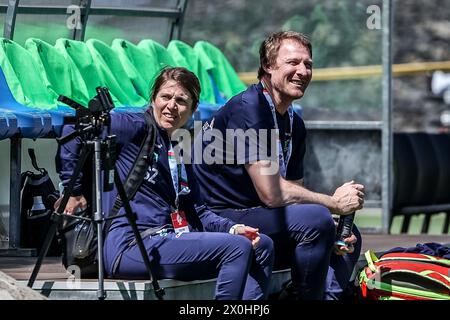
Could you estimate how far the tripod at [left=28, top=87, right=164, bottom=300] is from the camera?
6.32 metres

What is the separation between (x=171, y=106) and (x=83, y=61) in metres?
3.17

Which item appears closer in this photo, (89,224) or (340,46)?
(89,224)

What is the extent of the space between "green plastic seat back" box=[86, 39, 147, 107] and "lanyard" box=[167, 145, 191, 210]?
328 cm

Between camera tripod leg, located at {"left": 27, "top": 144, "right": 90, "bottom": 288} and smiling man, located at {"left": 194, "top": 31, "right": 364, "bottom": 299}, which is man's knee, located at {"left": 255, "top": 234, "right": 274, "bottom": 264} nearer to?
smiling man, located at {"left": 194, "top": 31, "right": 364, "bottom": 299}

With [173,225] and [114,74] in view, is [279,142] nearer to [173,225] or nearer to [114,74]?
[173,225]

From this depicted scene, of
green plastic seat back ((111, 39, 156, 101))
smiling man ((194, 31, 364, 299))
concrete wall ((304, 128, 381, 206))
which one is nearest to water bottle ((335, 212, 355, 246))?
smiling man ((194, 31, 364, 299))

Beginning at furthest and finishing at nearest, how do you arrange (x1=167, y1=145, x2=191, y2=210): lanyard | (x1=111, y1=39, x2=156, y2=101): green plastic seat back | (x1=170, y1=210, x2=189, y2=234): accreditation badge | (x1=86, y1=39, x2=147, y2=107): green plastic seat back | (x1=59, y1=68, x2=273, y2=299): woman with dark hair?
(x1=111, y1=39, x2=156, y2=101): green plastic seat back, (x1=86, y1=39, x2=147, y2=107): green plastic seat back, (x1=167, y1=145, x2=191, y2=210): lanyard, (x1=170, y1=210, x2=189, y2=234): accreditation badge, (x1=59, y1=68, x2=273, y2=299): woman with dark hair

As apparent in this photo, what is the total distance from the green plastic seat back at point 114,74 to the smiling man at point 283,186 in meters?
2.97

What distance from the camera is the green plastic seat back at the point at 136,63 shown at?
10.6m

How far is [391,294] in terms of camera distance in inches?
293

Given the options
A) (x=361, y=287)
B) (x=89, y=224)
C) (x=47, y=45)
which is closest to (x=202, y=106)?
(x=47, y=45)

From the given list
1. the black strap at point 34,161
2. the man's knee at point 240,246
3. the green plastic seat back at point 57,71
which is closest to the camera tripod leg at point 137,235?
the man's knee at point 240,246

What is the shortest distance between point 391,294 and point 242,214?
994mm

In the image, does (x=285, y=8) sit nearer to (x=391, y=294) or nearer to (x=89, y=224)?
(x=391, y=294)
